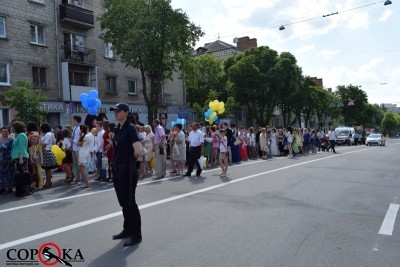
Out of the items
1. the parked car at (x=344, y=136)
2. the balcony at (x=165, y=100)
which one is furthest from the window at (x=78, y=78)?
the parked car at (x=344, y=136)

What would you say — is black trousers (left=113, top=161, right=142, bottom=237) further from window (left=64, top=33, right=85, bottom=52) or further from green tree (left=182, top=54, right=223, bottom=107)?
green tree (left=182, top=54, right=223, bottom=107)

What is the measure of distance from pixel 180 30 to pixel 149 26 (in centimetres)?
187

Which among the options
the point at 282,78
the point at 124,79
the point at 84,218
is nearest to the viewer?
the point at 84,218

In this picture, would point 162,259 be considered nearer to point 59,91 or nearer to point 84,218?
point 84,218

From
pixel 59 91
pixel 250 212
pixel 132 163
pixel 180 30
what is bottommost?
pixel 250 212

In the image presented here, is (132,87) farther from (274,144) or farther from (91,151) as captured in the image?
(91,151)

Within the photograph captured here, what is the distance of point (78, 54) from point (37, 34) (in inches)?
128

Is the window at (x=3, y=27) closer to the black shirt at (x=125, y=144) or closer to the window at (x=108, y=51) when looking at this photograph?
the window at (x=108, y=51)

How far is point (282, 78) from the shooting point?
4066 centimetres

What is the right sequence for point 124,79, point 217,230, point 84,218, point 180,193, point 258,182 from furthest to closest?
point 124,79
point 258,182
point 180,193
point 84,218
point 217,230

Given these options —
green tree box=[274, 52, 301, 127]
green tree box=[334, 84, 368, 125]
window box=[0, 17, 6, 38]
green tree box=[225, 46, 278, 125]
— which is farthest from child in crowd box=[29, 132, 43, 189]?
green tree box=[334, 84, 368, 125]

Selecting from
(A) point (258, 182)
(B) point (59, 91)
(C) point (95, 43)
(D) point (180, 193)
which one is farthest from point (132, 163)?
(C) point (95, 43)

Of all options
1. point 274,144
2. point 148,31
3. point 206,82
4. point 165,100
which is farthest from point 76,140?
point 206,82

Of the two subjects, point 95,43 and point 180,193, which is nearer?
point 180,193
